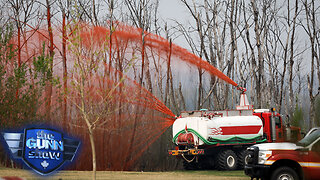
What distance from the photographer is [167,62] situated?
22.5m

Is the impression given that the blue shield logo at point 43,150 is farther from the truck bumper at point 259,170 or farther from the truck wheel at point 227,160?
the truck wheel at point 227,160

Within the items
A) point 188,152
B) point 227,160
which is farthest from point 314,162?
point 188,152

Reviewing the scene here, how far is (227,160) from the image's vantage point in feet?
69.7

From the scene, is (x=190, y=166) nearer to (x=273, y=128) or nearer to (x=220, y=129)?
(x=220, y=129)

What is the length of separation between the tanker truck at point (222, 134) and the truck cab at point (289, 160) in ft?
25.4

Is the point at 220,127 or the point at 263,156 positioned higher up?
the point at 220,127

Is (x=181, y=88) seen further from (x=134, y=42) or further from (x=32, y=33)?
(x=32, y=33)

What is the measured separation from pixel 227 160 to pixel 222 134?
1214mm

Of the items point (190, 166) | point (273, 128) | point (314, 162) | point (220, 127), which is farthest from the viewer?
point (190, 166)

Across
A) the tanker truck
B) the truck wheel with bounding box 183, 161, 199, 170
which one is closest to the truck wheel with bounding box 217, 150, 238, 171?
the tanker truck

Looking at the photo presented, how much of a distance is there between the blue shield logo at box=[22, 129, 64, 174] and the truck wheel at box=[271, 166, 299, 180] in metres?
5.71

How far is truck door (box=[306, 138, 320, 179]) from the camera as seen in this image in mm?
12083

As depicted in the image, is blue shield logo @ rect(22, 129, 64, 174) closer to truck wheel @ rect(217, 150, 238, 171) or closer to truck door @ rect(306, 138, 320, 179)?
truck door @ rect(306, 138, 320, 179)

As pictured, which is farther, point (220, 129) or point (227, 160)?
point (227, 160)
